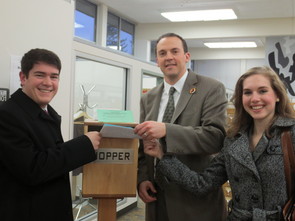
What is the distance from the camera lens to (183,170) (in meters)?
1.63

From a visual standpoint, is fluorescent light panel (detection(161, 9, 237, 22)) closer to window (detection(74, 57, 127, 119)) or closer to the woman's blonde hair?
Answer: window (detection(74, 57, 127, 119))

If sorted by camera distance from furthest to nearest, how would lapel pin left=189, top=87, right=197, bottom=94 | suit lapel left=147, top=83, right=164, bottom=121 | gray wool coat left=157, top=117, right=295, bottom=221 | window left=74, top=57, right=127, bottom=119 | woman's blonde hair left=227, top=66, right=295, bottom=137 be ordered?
window left=74, top=57, right=127, bottom=119
suit lapel left=147, top=83, right=164, bottom=121
lapel pin left=189, top=87, right=197, bottom=94
woman's blonde hair left=227, top=66, right=295, bottom=137
gray wool coat left=157, top=117, right=295, bottom=221

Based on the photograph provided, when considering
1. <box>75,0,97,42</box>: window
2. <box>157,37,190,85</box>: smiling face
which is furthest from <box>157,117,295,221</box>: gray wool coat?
<box>75,0,97,42</box>: window

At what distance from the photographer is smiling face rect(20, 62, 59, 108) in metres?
1.44

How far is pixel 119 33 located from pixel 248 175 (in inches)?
286

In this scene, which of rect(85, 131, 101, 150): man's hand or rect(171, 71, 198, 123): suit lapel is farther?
rect(171, 71, 198, 123): suit lapel

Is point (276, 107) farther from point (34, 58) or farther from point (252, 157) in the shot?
point (34, 58)

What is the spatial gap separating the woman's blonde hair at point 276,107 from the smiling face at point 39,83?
34.0 inches

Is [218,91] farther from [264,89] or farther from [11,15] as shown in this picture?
[11,15]

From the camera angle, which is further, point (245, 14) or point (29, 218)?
point (245, 14)

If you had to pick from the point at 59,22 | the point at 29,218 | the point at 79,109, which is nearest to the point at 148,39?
the point at 79,109

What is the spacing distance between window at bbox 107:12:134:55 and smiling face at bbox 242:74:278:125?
6.77 m

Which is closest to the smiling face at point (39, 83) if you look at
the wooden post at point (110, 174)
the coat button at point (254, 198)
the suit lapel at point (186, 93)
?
the wooden post at point (110, 174)

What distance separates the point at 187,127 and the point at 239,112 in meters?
0.27
